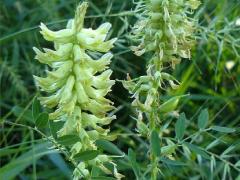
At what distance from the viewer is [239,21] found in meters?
3.21

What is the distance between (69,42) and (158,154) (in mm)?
354

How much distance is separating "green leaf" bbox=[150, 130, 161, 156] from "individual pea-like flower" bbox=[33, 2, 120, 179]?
0.43ft

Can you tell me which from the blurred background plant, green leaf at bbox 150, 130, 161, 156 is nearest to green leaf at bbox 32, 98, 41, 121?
green leaf at bbox 150, 130, 161, 156

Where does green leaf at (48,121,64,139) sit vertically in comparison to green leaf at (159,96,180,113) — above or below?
above

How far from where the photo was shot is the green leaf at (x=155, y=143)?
5.19ft

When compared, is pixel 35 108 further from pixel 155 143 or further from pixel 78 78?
pixel 155 143


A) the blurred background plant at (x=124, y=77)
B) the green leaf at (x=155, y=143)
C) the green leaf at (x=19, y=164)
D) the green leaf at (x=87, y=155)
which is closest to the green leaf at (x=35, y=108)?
the green leaf at (x=87, y=155)

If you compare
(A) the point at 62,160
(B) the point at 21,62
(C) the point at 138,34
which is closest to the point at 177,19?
(C) the point at 138,34

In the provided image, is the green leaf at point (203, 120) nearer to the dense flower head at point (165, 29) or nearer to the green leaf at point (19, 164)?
the dense flower head at point (165, 29)

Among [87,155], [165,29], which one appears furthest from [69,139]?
[165,29]

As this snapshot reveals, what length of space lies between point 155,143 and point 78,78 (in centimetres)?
26

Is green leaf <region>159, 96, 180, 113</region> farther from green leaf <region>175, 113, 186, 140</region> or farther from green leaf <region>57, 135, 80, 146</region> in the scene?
green leaf <region>57, 135, 80, 146</region>

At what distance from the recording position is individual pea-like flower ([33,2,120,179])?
1.49 metres

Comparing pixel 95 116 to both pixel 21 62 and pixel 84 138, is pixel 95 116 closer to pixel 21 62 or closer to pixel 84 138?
pixel 84 138
